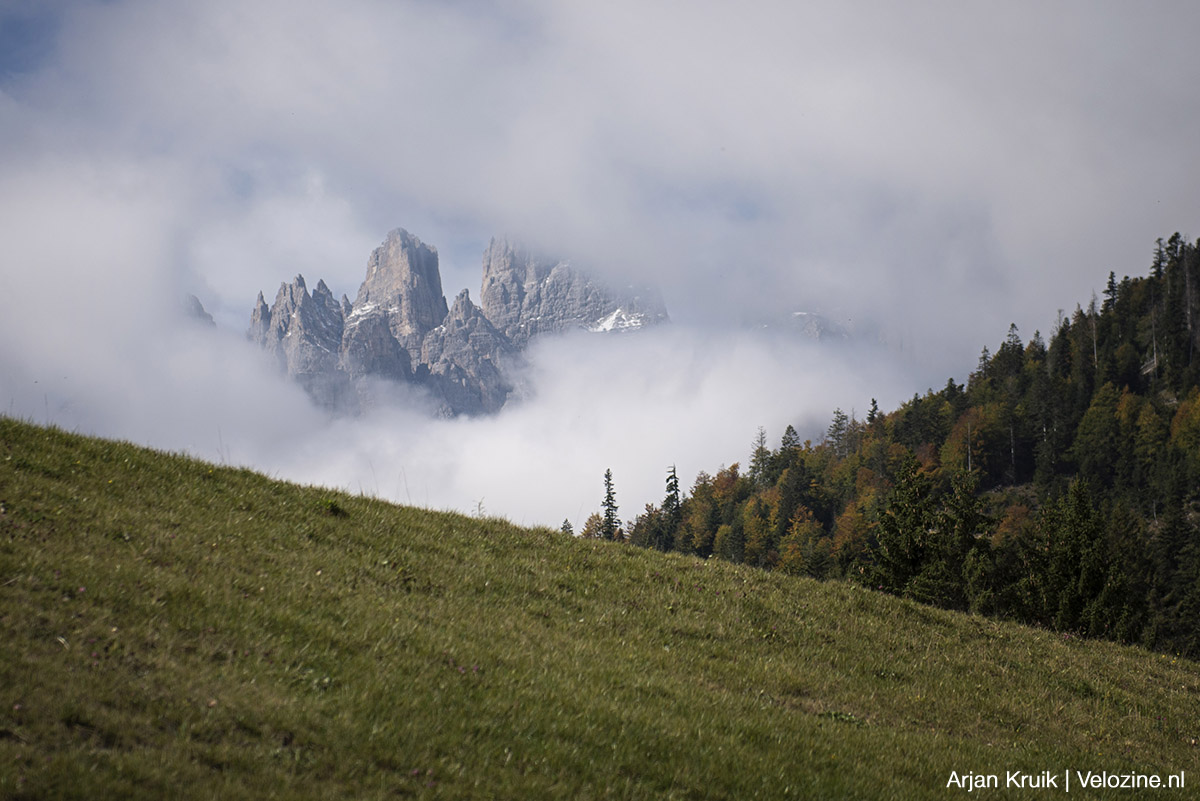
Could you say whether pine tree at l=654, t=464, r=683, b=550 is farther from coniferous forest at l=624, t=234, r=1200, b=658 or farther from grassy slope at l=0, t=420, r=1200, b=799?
grassy slope at l=0, t=420, r=1200, b=799

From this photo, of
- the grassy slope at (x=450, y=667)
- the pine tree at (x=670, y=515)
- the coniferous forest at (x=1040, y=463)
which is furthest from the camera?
the pine tree at (x=670, y=515)

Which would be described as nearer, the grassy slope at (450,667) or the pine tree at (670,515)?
the grassy slope at (450,667)

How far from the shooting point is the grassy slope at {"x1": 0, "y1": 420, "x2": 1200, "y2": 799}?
274 inches

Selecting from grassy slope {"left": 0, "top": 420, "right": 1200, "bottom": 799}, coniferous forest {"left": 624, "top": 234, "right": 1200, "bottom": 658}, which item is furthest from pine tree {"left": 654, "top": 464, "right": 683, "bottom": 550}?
grassy slope {"left": 0, "top": 420, "right": 1200, "bottom": 799}

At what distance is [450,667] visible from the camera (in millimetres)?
9461

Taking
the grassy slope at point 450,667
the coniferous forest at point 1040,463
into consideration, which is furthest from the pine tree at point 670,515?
the grassy slope at point 450,667

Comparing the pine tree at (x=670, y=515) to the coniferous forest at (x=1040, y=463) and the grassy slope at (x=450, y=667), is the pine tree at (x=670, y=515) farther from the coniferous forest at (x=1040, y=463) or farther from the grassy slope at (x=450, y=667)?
the grassy slope at (x=450, y=667)

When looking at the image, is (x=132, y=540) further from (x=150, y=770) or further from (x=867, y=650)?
(x=867, y=650)

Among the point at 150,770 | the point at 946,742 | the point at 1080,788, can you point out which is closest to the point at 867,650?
the point at 946,742

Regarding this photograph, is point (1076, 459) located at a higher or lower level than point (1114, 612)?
higher

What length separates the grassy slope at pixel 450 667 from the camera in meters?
6.95

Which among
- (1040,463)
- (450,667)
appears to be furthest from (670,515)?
(450,667)

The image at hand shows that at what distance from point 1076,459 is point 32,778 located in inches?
7973

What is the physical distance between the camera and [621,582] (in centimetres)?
1574
